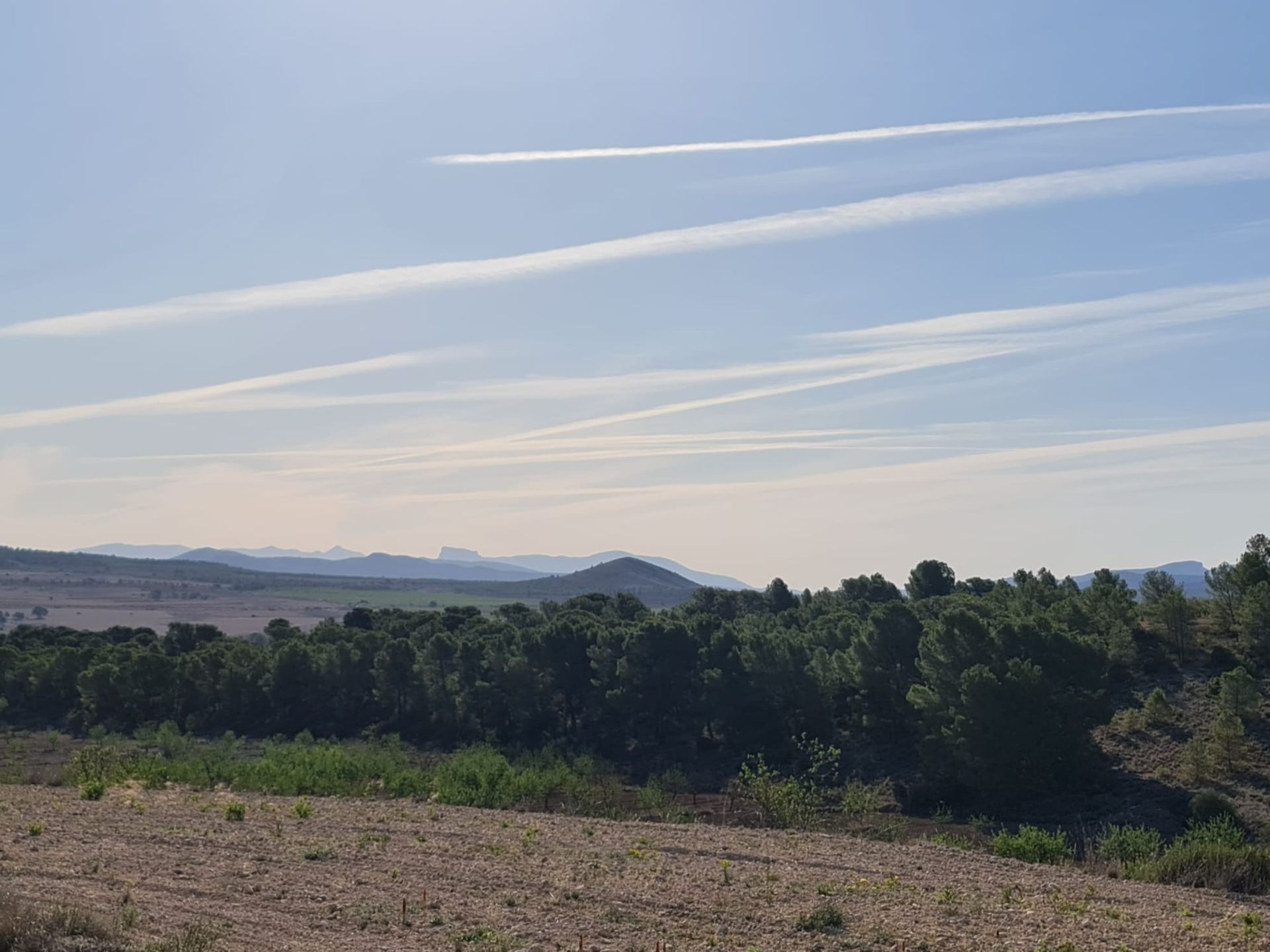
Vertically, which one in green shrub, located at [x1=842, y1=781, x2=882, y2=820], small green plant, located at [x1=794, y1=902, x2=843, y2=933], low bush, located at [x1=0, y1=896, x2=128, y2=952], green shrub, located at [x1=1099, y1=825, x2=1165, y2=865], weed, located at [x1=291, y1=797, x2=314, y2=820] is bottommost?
green shrub, located at [x1=842, y1=781, x2=882, y2=820]

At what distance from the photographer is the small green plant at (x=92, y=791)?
21.7 m

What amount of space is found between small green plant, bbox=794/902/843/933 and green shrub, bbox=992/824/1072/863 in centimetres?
781

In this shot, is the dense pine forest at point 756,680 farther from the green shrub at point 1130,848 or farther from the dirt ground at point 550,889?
the dirt ground at point 550,889

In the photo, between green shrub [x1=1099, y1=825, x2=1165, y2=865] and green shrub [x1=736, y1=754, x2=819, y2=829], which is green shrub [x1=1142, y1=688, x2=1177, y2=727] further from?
green shrub [x1=1099, y1=825, x2=1165, y2=865]

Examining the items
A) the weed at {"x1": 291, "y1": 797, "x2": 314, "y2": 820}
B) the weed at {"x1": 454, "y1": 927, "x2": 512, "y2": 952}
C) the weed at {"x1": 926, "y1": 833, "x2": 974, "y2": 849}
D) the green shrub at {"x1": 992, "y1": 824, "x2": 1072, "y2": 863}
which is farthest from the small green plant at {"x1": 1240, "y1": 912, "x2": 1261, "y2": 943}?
the weed at {"x1": 291, "y1": 797, "x2": 314, "y2": 820}

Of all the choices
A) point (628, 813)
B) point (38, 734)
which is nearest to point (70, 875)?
point (628, 813)

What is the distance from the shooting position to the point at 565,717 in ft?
178

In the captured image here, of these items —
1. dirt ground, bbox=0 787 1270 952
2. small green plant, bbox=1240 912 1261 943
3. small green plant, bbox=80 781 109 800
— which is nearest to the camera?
dirt ground, bbox=0 787 1270 952

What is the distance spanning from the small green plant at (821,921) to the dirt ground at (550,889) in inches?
4.4

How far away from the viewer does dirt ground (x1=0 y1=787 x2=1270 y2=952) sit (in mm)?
12156

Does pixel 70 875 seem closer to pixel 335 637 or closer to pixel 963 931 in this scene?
pixel 963 931

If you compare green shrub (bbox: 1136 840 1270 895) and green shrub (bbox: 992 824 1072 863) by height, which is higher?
green shrub (bbox: 1136 840 1270 895)

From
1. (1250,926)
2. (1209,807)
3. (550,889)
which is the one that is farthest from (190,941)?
(1209,807)

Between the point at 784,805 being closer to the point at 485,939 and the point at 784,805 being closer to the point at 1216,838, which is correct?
the point at 1216,838
